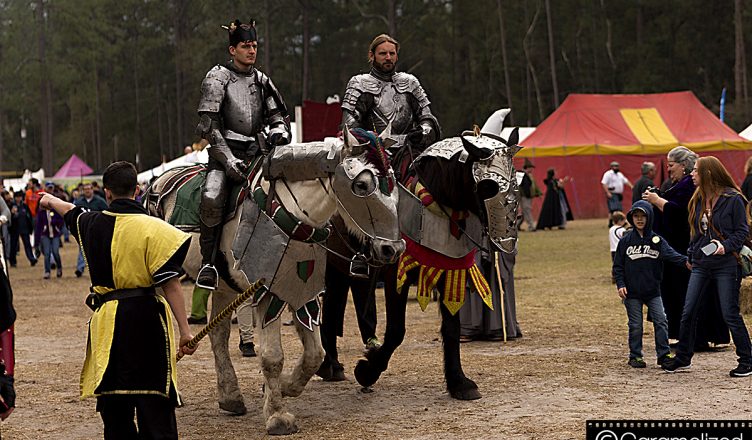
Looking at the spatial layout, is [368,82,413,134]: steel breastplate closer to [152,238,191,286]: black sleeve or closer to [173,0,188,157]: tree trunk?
[152,238,191,286]: black sleeve

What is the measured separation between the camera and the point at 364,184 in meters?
6.74

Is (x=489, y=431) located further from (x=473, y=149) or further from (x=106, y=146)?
(x=106, y=146)

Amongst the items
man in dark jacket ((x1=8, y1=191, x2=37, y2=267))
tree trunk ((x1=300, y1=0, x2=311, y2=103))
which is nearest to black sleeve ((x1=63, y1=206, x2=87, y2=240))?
man in dark jacket ((x1=8, y1=191, x2=37, y2=267))

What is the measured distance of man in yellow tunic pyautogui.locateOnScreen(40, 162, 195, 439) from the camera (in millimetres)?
5531

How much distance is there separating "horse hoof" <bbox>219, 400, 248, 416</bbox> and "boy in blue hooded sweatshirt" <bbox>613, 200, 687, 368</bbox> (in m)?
3.39

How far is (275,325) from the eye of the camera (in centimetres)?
738

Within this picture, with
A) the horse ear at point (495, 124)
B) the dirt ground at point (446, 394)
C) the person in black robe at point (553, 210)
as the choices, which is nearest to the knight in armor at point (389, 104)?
the horse ear at point (495, 124)

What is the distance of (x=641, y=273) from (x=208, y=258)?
3.73 metres

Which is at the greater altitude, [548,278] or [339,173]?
[339,173]

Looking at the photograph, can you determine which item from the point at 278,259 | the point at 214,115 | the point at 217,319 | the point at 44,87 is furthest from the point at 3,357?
the point at 44,87

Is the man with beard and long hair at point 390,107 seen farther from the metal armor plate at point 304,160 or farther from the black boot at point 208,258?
the metal armor plate at point 304,160

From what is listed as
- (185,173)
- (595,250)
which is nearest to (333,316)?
(185,173)

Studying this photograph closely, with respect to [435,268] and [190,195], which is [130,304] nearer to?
[190,195]

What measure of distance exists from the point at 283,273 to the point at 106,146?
75.8 metres
